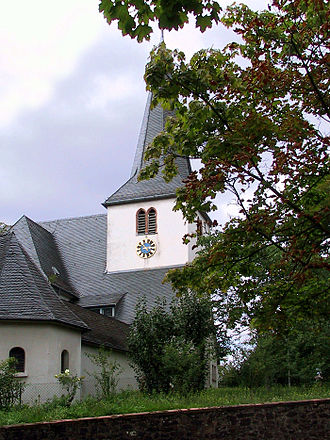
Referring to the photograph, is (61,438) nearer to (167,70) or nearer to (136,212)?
(167,70)

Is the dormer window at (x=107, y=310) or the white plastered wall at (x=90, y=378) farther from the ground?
the dormer window at (x=107, y=310)

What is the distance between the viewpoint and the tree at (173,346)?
18.1 meters

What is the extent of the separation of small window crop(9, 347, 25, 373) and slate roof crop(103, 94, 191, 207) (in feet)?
55.0

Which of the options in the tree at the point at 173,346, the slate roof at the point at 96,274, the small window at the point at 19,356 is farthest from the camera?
the slate roof at the point at 96,274

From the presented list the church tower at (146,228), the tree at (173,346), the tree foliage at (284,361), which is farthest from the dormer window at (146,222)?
the tree at (173,346)

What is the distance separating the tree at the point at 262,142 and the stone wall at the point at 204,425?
3.31 meters

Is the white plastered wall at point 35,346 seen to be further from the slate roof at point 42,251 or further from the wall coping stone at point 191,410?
the slate roof at point 42,251

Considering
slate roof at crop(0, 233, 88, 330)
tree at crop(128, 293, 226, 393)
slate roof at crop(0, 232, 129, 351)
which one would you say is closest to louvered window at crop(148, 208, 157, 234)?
tree at crop(128, 293, 226, 393)

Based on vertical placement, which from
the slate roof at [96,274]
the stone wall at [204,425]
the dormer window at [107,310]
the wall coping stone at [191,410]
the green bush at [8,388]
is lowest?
the stone wall at [204,425]

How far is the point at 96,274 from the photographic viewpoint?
34188mm

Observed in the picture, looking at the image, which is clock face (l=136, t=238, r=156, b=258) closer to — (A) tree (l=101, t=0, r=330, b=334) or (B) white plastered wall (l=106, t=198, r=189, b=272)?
(B) white plastered wall (l=106, t=198, r=189, b=272)

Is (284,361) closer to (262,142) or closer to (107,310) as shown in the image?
(107,310)

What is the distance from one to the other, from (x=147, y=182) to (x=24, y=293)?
58.1ft

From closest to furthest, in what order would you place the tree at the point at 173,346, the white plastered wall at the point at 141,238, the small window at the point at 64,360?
the tree at the point at 173,346, the small window at the point at 64,360, the white plastered wall at the point at 141,238
